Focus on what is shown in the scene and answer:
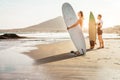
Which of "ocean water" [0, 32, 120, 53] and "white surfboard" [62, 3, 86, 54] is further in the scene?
"ocean water" [0, 32, 120, 53]

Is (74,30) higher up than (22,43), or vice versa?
(74,30)

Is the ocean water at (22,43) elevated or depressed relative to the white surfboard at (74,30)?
depressed

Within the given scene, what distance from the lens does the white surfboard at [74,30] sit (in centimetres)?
1126

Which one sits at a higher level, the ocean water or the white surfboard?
the white surfboard

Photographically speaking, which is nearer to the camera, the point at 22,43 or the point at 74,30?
the point at 74,30

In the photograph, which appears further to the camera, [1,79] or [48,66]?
[48,66]

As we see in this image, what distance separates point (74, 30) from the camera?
11.5 metres

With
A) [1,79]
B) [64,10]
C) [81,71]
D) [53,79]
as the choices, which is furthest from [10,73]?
[64,10]

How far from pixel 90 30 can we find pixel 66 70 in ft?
24.9

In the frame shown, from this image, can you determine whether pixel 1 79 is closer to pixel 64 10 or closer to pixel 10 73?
pixel 10 73

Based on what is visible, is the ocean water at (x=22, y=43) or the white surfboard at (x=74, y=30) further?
the ocean water at (x=22, y=43)

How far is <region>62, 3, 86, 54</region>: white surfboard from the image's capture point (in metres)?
11.3

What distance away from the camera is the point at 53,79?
20.2 ft

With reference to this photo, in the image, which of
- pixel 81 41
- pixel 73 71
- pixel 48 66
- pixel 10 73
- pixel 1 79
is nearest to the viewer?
pixel 1 79
